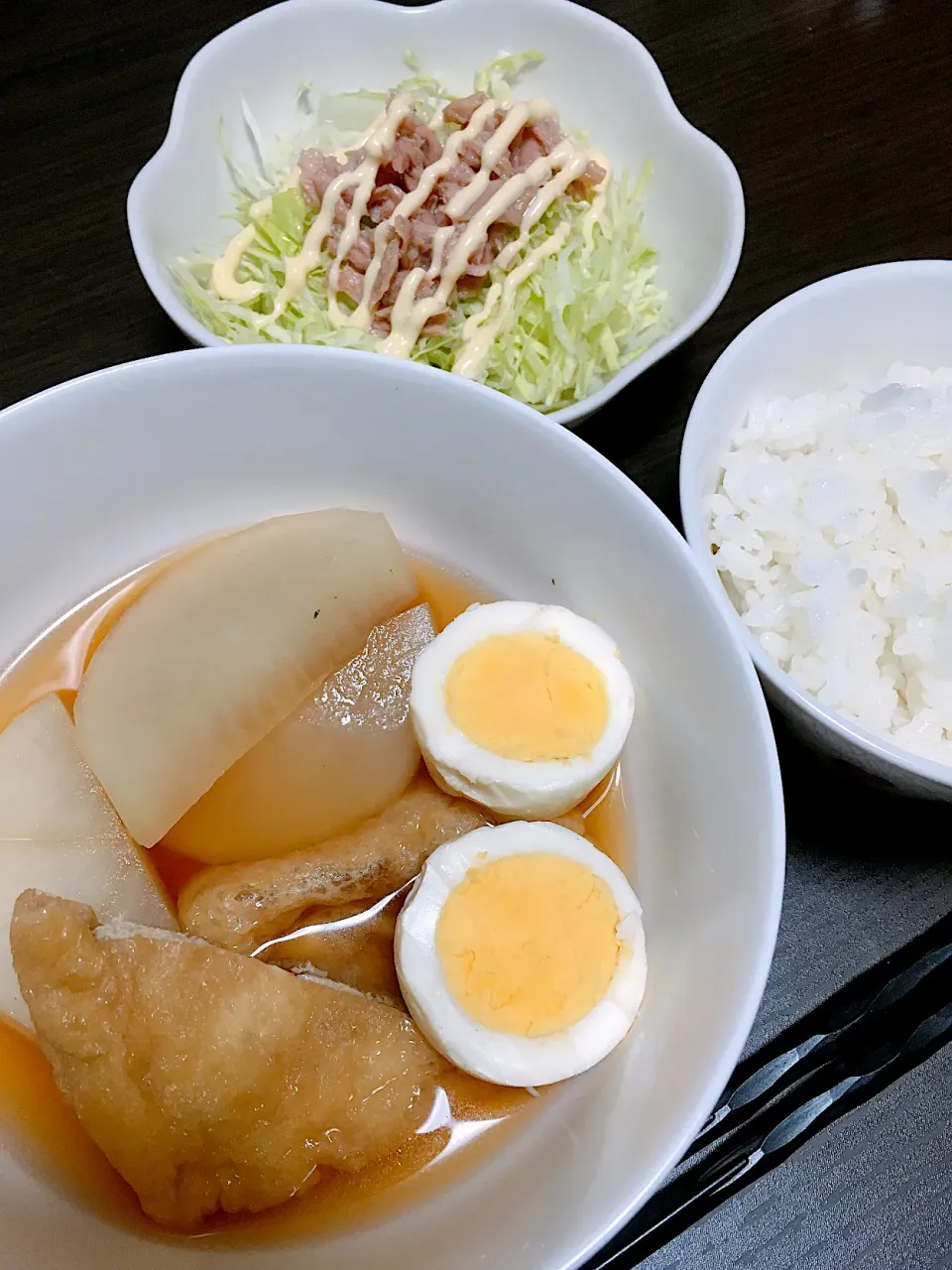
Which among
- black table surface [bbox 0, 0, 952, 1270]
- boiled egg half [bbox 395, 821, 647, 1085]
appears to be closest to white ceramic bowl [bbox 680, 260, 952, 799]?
black table surface [bbox 0, 0, 952, 1270]

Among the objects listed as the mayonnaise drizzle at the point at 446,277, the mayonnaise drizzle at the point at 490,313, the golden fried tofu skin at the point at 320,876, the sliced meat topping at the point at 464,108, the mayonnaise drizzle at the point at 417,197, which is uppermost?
the sliced meat topping at the point at 464,108

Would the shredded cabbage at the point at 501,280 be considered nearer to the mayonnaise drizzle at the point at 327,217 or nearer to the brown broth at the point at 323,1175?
the mayonnaise drizzle at the point at 327,217

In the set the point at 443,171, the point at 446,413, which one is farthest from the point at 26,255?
the point at 446,413

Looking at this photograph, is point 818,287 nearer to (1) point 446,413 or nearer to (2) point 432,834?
(1) point 446,413

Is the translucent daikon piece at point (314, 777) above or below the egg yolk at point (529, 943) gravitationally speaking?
above

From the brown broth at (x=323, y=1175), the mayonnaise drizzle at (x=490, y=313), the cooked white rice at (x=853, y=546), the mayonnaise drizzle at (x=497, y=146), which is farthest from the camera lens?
the mayonnaise drizzle at (x=497, y=146)

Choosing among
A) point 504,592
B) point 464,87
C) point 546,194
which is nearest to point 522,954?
point 504,592

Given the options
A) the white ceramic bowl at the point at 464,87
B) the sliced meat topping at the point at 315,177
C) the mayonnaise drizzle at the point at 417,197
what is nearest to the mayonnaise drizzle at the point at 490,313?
the mayonnaise drizzle at the point at 417,197

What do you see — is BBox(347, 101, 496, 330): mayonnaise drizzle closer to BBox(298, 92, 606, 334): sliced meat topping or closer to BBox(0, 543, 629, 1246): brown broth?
BBox(298, 92, 606, 334): sliced meat topping
